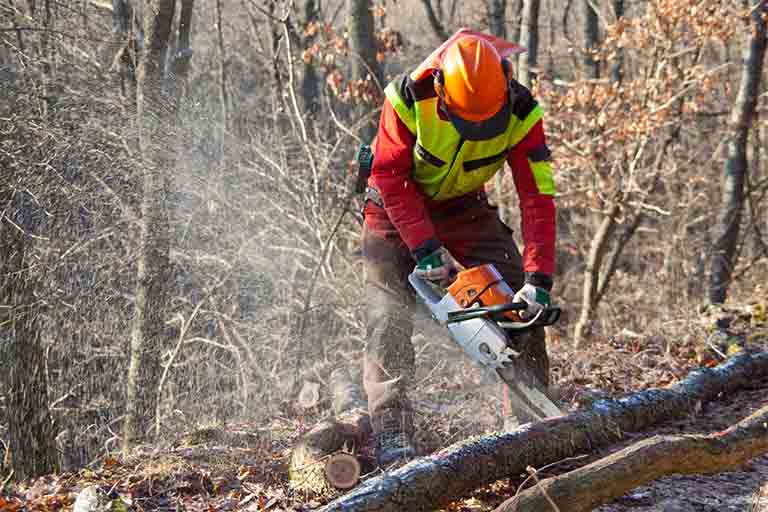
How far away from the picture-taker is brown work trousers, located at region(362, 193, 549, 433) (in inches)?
151

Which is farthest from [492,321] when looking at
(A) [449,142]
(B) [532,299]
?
(A) [449,142]

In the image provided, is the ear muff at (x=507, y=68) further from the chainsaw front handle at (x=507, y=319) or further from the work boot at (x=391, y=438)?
the work boot at (x=391, y=438)

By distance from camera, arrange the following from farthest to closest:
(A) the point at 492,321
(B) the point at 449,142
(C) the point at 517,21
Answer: (C) the point at 517,21
(B) the point at 449,142
(A) the point at 492,321

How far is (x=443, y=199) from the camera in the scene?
409 centimetres

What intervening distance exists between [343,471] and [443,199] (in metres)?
1.58

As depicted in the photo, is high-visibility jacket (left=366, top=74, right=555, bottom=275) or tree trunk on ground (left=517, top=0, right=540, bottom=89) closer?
high-visibility jacket (left=366, top=74, right=555, bottom=275)

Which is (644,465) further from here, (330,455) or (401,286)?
(401,286)

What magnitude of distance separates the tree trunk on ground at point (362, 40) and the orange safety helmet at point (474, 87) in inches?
161

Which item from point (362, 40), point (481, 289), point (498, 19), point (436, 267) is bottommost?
point (481, 289)

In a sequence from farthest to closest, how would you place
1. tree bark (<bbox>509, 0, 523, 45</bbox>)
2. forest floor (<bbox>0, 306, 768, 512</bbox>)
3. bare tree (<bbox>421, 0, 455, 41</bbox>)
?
1. bare tree (<bbox>421, 0, 455, 41</bbox>)
2. tree bark (<bbox>509, 0, 523, 45</bbox>)
3. forest floor (<bbox>0, 306, 768, 512</bbox>)

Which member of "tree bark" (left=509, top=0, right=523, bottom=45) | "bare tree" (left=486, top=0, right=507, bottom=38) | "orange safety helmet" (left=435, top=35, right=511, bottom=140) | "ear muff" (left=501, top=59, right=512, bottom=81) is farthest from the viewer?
"bare tree" (left=486, top=0, right=507, bottom=38)

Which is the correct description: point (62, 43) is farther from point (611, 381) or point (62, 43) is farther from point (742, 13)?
point (742, 13)

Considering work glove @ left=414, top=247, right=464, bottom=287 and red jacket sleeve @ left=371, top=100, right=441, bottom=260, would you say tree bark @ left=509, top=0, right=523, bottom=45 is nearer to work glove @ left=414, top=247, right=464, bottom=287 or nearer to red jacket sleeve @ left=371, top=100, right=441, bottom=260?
red jacket sleeve @ left=371, top=100, right=441, bottom=260

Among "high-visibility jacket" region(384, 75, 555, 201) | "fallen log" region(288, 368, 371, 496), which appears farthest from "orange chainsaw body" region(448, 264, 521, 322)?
"fallen log" region(288, 368, 371, 496)
